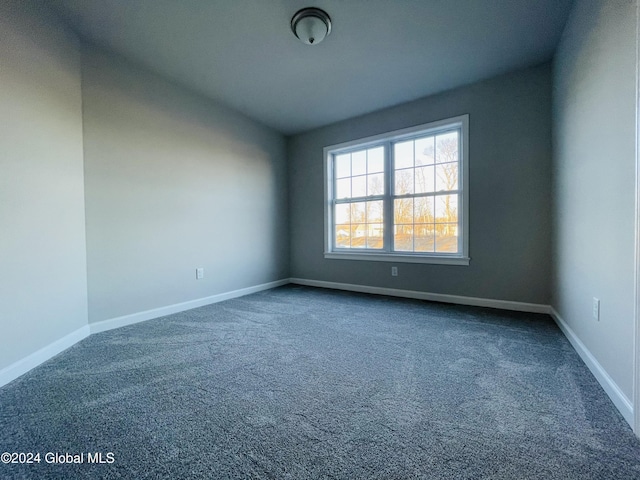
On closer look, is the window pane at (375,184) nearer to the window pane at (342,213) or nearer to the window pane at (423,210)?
the window pane at (342,213)

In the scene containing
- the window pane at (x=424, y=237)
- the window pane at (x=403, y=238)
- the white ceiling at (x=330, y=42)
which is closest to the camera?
the white ceiling at (x=330, y=42)

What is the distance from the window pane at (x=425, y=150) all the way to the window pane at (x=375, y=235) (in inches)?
40.0

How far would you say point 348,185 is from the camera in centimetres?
424

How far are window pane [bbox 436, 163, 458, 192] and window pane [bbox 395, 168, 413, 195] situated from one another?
1.14 feet

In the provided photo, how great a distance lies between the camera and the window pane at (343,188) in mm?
4242

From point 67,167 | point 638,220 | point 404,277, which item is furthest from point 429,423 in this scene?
point 67,167

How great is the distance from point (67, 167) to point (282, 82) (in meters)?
2.20

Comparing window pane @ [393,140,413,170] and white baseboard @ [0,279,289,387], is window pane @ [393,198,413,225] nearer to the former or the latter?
window pane @ [393,140,413,170]

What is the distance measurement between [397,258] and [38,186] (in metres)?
3.59

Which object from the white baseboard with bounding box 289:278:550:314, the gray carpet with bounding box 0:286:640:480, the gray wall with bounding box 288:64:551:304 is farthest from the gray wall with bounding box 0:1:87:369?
the gray wall with bounding box 288:64:551:304

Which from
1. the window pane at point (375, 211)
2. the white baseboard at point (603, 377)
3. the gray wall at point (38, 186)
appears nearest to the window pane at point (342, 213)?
the window pane at point (375, 211)

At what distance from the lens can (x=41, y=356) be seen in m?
1.85

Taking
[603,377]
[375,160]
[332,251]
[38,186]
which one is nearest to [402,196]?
[375,160]

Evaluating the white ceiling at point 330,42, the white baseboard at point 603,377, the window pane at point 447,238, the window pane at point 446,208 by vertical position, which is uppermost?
the white ceiling at point 330,42
